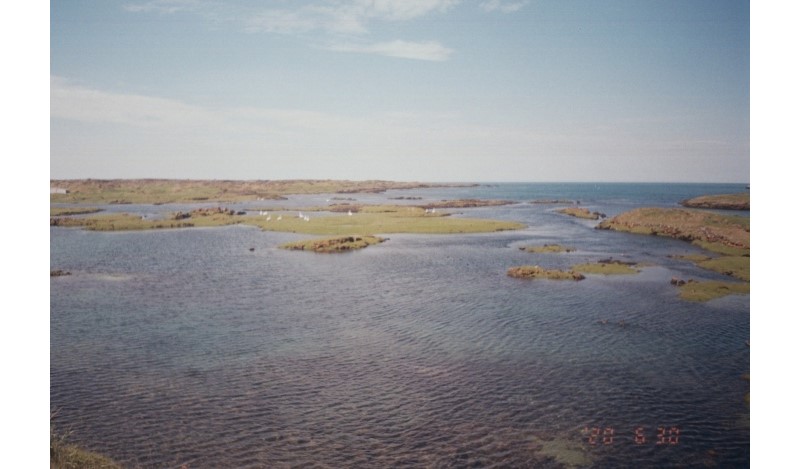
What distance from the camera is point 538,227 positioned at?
7575 cm

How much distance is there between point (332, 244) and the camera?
54.1 m

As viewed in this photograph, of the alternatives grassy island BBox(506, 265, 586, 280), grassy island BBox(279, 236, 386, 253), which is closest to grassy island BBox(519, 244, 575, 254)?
grassy island BBox(506, 265, 586, 280)

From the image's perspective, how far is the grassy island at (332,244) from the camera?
52812mm

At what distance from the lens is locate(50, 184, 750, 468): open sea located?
16.3 meters

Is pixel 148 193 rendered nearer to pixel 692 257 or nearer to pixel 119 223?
pixel 119 223

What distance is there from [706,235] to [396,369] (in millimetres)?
50379

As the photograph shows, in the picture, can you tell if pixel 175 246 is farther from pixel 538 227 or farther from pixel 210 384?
pixel 538 227

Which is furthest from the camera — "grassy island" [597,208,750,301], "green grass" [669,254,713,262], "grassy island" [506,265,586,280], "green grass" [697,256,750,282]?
"green grass" [669,254,713,262]

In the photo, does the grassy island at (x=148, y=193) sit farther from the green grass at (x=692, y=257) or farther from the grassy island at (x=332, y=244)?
the green grass at (x=692, y=257)

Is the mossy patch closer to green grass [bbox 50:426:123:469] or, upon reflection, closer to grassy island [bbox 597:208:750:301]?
green grass [bbox 50:426:123:469]

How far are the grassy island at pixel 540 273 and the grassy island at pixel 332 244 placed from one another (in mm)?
19188

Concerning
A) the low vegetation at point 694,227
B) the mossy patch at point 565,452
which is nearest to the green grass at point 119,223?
the low vegetation at point 694,227

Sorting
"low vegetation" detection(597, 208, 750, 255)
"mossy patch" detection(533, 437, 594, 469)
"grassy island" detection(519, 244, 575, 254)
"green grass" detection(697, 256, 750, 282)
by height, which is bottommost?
"mossy patch" detection(533, 437, 594, 469)
